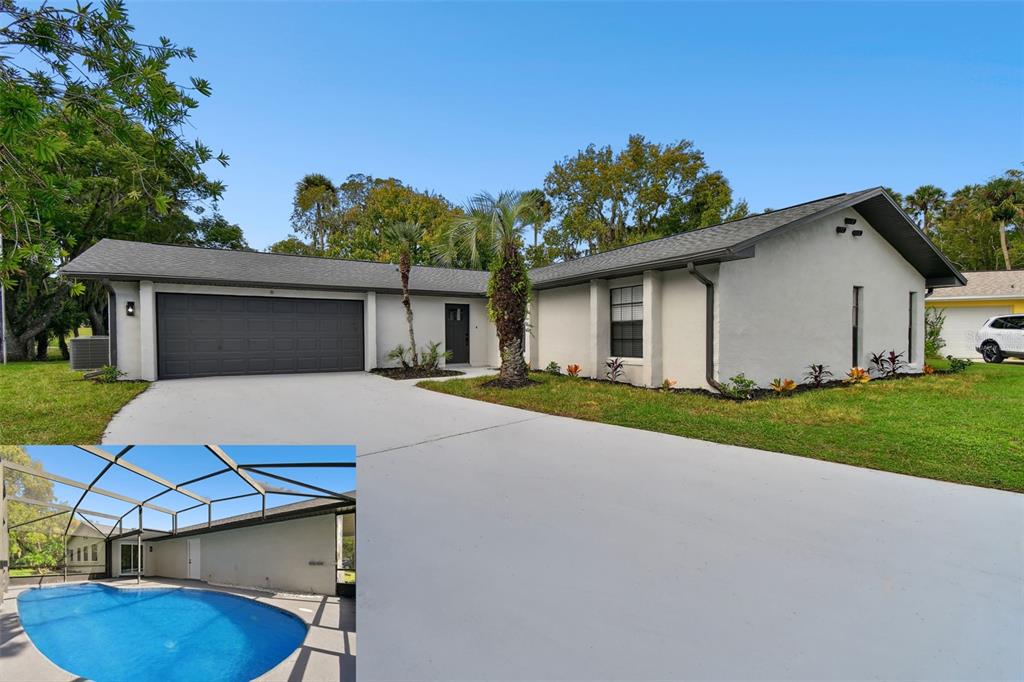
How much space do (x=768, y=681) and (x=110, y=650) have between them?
2.28 meters

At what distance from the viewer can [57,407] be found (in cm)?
749

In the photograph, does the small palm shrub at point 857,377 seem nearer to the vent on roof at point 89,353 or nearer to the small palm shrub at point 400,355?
the small palm shrub at point 400,355

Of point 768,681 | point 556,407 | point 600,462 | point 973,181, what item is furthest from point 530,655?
point 973,181

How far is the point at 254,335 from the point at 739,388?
11847mm

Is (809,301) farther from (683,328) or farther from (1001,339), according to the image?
(1001,339)

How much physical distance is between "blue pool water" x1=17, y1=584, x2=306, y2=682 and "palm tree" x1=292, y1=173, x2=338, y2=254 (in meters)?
36.3

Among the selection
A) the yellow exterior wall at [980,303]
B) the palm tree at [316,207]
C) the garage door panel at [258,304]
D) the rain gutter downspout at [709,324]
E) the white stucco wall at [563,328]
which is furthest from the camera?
the palm tree at [316,207]

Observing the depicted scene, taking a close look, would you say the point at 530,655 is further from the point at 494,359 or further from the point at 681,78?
the point at 681,78

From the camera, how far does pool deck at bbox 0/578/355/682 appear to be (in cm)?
90

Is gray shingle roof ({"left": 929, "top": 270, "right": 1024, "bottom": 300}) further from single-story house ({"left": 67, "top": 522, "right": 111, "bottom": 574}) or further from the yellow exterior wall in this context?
single-story house ({"left": 67, "top": 522, "right": 111, "bottom": 574})

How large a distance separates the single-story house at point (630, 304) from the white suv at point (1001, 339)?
12.6 feet

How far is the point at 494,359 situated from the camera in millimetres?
15539

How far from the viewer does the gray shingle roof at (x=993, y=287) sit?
1536 centimetres

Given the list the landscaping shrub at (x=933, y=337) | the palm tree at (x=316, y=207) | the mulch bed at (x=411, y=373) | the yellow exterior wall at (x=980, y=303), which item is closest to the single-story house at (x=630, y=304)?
the mulch bed at (x=411, y=373)
